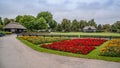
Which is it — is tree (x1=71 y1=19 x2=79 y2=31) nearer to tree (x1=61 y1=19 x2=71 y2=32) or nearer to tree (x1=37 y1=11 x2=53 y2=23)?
tree (x1=61 y1=19 x2=71 y2=32)

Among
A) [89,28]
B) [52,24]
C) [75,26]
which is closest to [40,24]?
[52,24]

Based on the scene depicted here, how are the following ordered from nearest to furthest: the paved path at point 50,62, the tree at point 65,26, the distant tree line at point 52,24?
the paved path at point 50,62 → the distant tree line at point 52,24 → the tree at point 65,26

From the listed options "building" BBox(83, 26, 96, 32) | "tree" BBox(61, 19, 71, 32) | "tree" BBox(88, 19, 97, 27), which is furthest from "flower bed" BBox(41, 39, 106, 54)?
"tree" BBox(88, 19, 97, 27)

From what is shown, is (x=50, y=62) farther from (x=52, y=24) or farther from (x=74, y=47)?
(x=52, y=24)

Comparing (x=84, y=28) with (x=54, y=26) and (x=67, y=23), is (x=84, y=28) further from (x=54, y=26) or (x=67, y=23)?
(x=54, y=26)

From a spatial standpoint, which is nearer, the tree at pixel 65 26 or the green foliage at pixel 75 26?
the tree at pixel 65 26

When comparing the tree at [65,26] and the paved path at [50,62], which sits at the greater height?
the tree at [65,26]

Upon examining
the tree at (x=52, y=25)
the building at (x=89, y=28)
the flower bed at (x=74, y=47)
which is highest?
the tree at (x=52, y=25)

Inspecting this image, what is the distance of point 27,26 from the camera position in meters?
76.1

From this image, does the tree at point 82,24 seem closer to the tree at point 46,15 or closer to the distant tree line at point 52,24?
the distant tree line at point 52,24

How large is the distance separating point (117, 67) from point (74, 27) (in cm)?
9762

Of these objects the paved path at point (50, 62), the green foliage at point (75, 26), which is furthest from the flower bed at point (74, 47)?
the green foliage at point (75, 26)

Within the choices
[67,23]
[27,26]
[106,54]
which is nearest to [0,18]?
[27,26]

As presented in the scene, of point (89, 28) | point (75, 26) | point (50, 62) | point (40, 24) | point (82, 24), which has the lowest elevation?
point (50, 62)
